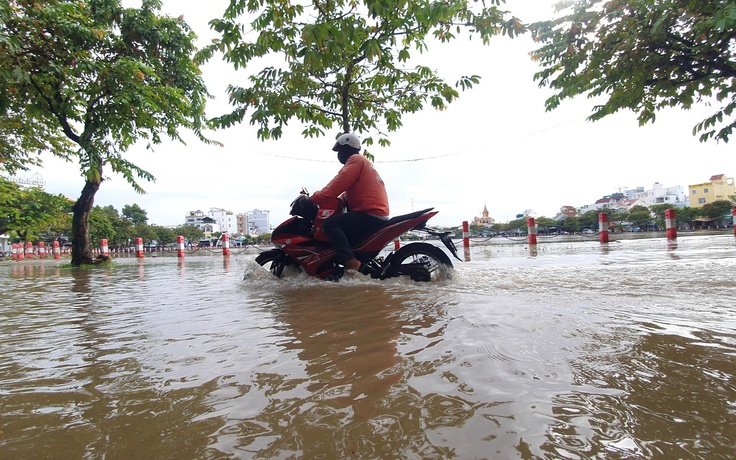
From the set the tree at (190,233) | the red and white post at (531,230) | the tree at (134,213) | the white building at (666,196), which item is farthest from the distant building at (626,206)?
A: the tree at (134,213)

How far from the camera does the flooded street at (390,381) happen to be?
0.99 meters

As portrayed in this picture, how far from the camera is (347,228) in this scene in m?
4.02

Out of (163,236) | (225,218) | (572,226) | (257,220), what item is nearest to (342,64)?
(572,226)

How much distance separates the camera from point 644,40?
15.6 feet

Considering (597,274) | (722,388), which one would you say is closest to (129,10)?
(597,274)

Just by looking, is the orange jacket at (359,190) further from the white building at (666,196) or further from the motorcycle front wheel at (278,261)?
the white building at (666,196)

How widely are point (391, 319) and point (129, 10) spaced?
12183 millimetres

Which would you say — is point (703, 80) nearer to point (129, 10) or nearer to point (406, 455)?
point (406, 455)

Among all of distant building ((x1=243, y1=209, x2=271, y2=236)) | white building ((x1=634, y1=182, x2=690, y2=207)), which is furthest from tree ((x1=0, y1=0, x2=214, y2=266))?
distant building ((x1=243, y1=209, x2=271, y2=236))

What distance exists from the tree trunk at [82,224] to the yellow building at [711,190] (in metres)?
67.2

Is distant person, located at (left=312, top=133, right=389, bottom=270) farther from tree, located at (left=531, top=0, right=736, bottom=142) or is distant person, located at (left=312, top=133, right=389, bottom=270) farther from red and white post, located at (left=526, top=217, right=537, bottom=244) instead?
red and white post, located at (left=526, top=217, right=537, bottom=244)

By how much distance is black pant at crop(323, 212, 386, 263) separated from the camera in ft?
12.8

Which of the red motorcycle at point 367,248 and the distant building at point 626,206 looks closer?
the red motorcycle at point 367,248

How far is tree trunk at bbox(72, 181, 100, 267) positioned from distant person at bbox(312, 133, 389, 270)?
9.79 metres
